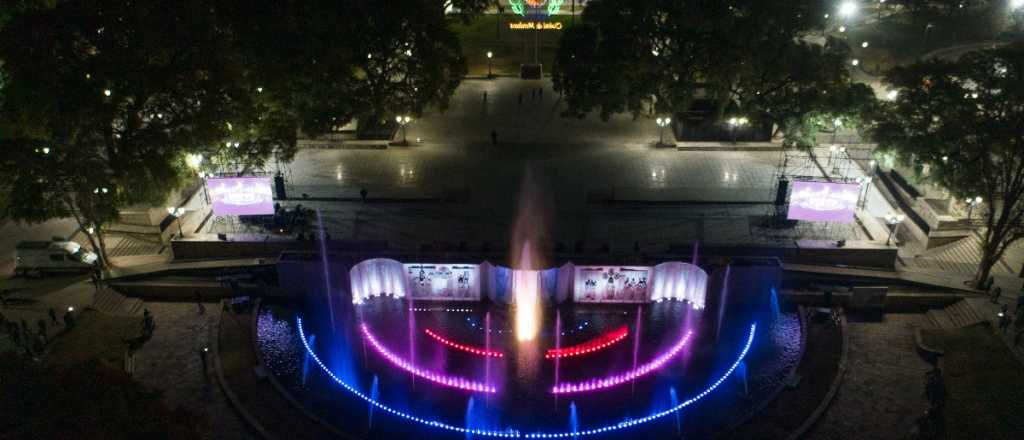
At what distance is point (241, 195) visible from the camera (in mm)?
37812

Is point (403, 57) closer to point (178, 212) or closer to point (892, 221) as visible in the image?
point (178, 212)

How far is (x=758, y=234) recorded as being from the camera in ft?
128

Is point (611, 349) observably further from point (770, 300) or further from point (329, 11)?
point (329, 11)

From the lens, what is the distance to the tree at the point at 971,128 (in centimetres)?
3294

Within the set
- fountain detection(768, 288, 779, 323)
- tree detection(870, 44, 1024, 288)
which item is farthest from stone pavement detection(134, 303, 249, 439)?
tree detection(870, 44, 1024, 288)

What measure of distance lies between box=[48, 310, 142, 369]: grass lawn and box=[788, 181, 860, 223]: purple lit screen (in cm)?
3100

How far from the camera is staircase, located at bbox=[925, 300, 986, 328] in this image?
110 ft

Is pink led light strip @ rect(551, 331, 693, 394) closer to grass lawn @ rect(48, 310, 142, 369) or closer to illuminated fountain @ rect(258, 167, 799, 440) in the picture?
illuminated fountain @ rect(258, 167, 799, 440)

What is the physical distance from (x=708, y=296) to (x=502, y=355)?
10148mm

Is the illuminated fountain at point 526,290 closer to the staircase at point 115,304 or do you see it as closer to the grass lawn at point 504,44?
the staircase at point 115,304

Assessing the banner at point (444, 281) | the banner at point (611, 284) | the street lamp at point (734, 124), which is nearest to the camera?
the banner at point (611, 284)

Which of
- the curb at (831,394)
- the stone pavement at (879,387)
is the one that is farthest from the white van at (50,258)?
the stone pavement at (879,387)

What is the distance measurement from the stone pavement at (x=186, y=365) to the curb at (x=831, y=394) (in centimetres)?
1950

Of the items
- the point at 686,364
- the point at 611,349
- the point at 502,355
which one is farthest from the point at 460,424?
the point at 686,364
